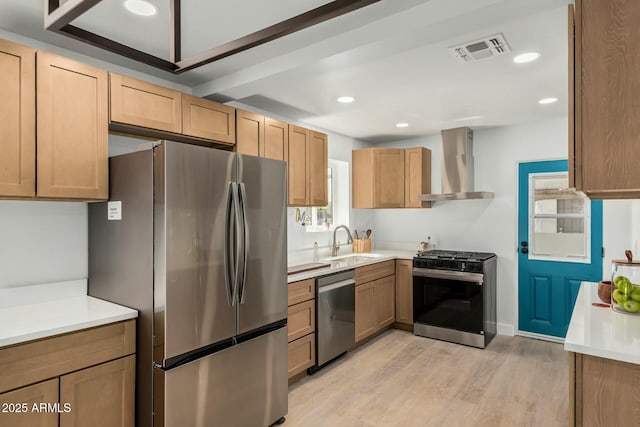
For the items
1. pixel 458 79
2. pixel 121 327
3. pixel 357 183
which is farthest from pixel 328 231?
→ pixel 121 327

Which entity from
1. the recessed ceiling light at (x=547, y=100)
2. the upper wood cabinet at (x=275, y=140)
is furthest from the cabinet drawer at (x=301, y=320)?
the recessed ceiling light at (x=547, y=100)

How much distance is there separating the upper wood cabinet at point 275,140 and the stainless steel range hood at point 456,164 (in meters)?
2.03

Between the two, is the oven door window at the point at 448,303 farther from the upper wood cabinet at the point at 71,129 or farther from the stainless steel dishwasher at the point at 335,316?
the upper wood cabinet at the point at 71,129

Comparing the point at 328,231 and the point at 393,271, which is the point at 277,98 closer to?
the point at 328,231

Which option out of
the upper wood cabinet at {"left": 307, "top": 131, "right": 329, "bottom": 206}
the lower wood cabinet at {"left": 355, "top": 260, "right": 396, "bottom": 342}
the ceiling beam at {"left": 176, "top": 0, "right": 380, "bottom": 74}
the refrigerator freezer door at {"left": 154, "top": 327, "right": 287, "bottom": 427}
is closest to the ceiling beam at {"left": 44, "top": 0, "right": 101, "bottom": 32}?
the ceiling beam at {"left": 176, "top": 0, "right": 380, "bottom": 74}

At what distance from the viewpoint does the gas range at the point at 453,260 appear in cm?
402

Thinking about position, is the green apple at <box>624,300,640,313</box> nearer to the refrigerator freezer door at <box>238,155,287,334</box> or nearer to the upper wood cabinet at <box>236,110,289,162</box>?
the refrigerator freezer door at <box>238,155,287,334</box>

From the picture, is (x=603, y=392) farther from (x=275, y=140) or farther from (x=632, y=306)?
(x=275, y=140)

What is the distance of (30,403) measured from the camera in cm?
169

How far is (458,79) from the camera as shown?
9.44 ft

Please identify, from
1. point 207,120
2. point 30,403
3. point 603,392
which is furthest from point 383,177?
point 30,403

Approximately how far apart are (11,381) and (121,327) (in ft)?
1.60

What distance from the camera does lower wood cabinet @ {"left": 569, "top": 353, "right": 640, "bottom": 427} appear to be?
4.65 feet

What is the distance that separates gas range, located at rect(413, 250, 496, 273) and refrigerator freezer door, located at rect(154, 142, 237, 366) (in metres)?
2.69
